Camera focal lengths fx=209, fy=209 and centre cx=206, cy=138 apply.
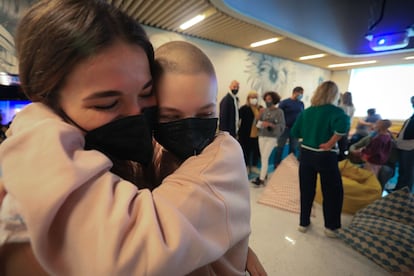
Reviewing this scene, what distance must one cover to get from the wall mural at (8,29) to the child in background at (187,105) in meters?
3.18

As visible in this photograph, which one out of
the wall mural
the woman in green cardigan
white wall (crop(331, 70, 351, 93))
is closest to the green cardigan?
the woman in green cardigan

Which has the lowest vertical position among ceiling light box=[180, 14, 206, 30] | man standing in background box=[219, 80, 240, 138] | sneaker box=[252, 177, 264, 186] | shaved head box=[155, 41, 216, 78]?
sneaker box=[252, 177, 264, 186]

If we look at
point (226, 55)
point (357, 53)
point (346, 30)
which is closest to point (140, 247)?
point (226, 55)

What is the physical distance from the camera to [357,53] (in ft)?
18.5

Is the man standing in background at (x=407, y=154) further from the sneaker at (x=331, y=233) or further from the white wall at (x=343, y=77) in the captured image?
the white wall at (x=343, y=77)

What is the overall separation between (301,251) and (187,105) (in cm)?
212

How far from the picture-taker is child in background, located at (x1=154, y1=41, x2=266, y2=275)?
0.54 m

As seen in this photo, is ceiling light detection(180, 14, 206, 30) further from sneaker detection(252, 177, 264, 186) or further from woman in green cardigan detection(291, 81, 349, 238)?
sneaker detection(252, 177, 264, 186)

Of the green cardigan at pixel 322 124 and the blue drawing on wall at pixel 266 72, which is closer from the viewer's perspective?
the green cardigan at pixel 322 124

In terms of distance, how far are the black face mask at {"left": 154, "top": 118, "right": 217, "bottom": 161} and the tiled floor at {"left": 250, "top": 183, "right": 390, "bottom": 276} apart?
172cm

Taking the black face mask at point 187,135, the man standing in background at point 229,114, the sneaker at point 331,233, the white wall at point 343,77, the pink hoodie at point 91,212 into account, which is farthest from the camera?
the white wall at point 343,77

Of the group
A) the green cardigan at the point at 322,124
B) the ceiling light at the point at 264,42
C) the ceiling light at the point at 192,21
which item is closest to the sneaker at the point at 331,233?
the green cardigan at the point at 322,124

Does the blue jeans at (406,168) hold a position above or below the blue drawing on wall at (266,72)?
below

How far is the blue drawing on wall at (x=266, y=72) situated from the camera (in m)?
5.62
